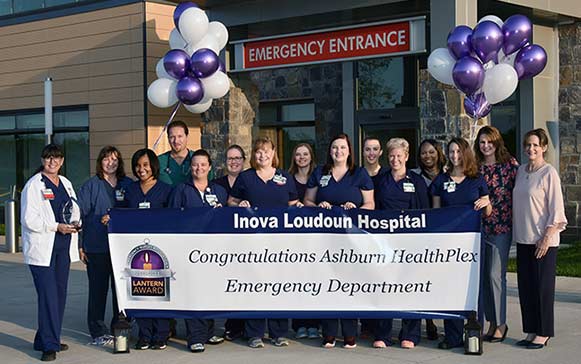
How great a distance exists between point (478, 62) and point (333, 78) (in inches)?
318

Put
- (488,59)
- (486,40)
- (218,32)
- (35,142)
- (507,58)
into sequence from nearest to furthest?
1. (486,40)
2. (488,59)
3. (507,58)
4. (218,32)
5. (35,142)

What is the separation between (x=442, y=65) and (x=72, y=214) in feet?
16.8

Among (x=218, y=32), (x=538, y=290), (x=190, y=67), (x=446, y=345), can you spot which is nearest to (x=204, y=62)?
(x=190, y=67)

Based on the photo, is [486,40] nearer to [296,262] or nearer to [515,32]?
[515,32]

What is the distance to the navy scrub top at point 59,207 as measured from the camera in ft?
25.6

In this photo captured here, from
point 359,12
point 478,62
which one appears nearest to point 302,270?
point 478,62

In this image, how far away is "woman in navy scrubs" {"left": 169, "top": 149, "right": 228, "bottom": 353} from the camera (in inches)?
310

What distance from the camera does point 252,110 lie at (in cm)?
1561

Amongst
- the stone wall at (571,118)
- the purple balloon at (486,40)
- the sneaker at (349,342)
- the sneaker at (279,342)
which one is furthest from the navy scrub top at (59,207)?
the stone wall at (571,118)

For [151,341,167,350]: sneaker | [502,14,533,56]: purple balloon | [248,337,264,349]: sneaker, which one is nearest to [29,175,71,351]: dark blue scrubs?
[151,341,167,350]: sneaker

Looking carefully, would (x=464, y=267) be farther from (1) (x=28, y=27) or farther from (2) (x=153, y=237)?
(1) (x=28, y=27)

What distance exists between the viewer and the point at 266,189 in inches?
314

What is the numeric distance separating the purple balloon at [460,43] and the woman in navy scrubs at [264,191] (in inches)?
139

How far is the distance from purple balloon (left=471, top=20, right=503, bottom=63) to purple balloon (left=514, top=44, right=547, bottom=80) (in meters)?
0.44
